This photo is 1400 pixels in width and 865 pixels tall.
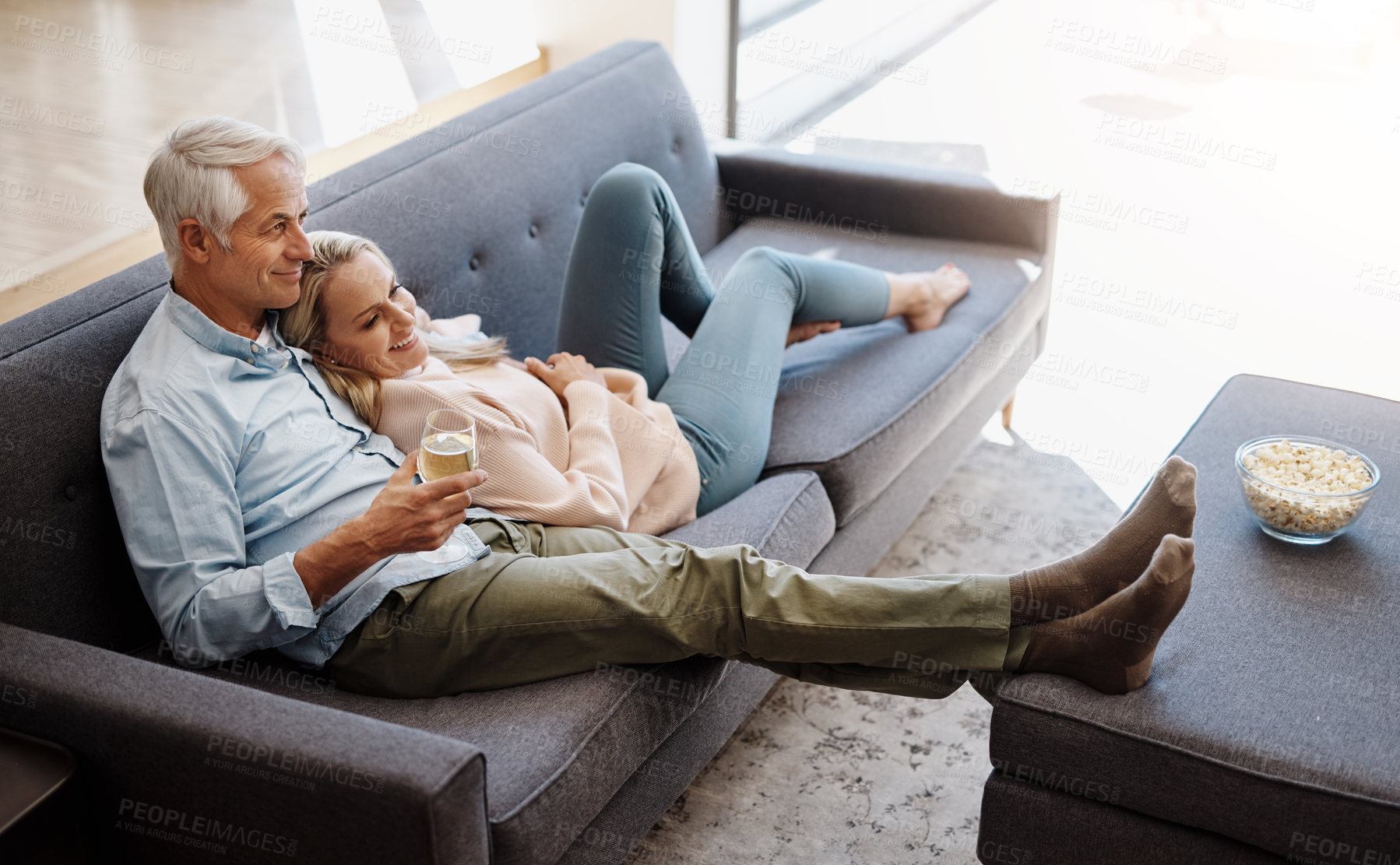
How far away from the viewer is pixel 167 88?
3744 millimetres

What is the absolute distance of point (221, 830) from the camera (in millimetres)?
1319

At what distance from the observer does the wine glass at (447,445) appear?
140 centimetres

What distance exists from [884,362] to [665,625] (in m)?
1.03

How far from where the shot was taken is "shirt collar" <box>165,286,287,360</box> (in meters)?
1.55

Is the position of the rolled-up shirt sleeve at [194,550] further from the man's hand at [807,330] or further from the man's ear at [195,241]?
the man's hand at [807,330]

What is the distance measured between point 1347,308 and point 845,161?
5.48 ft

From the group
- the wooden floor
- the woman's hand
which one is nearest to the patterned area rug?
the woman's hand

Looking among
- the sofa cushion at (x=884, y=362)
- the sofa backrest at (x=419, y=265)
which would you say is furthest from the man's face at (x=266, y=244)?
the sofa cushion at (x=884, y=362)

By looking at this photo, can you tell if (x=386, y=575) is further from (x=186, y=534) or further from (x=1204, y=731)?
(x=1204, y=731)

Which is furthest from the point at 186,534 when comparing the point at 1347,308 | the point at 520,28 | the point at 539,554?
the point at 1347,308

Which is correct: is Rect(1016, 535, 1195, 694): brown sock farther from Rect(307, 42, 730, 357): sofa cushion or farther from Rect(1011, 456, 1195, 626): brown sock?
Rect(307, 42, 730, 357): sofa cushion

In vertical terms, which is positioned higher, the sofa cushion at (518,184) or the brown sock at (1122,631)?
the sofa cushion at (518,184)

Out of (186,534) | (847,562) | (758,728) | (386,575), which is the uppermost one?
(186,534)

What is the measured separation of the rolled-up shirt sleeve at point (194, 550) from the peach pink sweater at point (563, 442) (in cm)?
33
